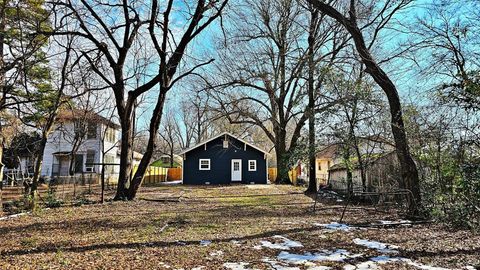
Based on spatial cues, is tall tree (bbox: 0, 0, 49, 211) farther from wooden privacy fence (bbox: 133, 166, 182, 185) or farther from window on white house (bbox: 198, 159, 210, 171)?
wooden privacy fence (bbox: 133, 166, 182, 185)

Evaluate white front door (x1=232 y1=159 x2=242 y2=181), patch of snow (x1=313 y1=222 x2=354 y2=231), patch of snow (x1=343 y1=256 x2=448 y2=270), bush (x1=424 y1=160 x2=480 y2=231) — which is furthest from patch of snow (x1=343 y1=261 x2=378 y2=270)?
white front door (x1=232 y1=159 x2=242 y2=181)

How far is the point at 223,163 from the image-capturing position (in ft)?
94.0

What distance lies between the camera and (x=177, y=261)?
511cm

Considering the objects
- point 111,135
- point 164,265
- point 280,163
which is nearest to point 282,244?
point 164,265

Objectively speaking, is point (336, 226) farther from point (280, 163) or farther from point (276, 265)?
point (280, 163)

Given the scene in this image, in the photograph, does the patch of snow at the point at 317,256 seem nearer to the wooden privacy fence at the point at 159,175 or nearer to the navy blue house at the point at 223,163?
the navy blue house at the point at 223,163

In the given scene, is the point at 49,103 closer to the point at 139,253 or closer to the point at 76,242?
the point at 76,242

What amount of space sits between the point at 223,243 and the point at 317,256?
5.58 ft

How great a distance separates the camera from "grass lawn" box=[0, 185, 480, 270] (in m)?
5.05

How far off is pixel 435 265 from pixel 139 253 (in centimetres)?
428

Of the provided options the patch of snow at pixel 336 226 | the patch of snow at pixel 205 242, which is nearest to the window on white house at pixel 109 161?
the patch of snow at pixel 336 226

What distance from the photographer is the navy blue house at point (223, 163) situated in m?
28.5

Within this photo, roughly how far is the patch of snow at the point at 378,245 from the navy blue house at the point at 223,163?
72.8 ft

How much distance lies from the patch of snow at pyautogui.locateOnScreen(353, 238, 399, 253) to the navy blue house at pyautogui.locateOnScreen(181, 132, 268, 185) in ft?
72.8
